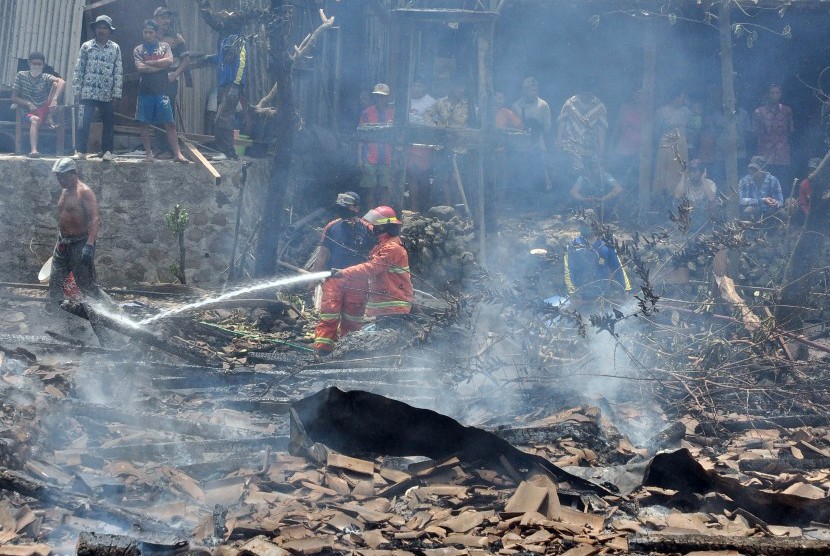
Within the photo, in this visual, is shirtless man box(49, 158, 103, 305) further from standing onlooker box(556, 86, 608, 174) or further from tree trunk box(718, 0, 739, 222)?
tree trunk box(718, 0, 739, 222)

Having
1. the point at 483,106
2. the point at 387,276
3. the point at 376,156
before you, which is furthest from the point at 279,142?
the point at 387,276

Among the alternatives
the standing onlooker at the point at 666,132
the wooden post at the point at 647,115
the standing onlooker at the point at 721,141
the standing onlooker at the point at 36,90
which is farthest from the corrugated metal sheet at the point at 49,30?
the standing onlooker at the point at 721,141

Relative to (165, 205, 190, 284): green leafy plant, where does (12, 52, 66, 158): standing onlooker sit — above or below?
above

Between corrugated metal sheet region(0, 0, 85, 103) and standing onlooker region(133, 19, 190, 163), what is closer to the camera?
standing onlooker region(133, 19, 190, 163)

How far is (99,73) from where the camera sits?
36.8 ft

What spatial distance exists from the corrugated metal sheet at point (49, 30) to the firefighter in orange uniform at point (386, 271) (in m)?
6.14

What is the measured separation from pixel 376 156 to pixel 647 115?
4390 mm

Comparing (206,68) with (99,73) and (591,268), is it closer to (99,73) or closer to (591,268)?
(99,73)

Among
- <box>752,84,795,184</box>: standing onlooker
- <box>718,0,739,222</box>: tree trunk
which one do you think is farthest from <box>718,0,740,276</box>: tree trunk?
<box>752,84,795,184</box>: standing onlooker

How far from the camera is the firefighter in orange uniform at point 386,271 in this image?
9.54m

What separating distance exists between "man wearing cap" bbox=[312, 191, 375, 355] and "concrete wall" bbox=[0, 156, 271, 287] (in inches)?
84.0

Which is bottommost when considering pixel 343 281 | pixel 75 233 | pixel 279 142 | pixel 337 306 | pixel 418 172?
pixel 337 306

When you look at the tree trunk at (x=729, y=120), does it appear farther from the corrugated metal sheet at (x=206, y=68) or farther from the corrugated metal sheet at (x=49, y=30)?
the corrugated metal sheet at (x=49, y=30)

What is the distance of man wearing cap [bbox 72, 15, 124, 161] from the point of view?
36.6ft
